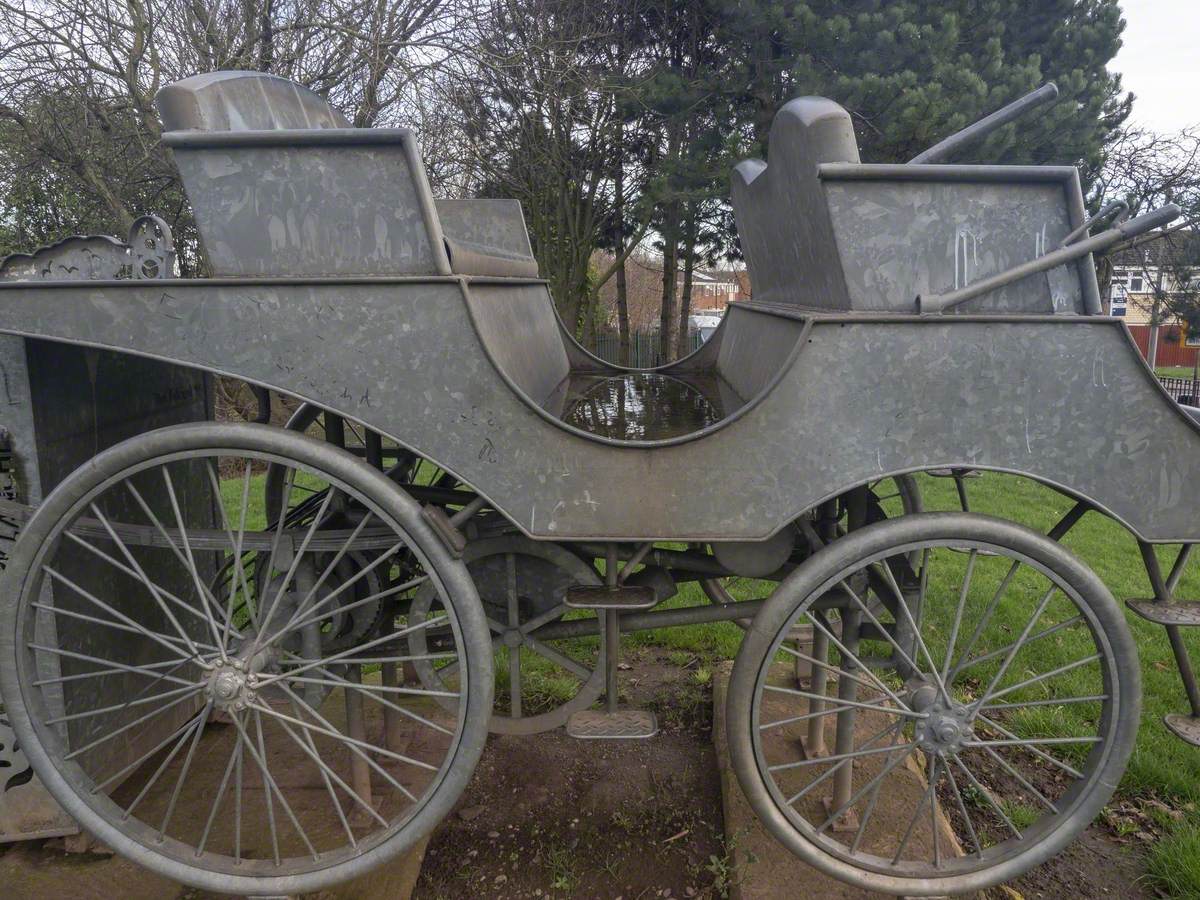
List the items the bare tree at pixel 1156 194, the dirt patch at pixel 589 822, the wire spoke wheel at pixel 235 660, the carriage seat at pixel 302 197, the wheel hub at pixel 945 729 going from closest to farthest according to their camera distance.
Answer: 1. the carriage seat at pixel 302 197
2. the wire spoke wheel at pixel 235 660
3. the wheel hub at pixel 945 729
4. the dirt patch at pixel 589 822
5. the bare tree at pixel 1156 194

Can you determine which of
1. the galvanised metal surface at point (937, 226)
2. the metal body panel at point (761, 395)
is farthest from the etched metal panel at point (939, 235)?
the metal body panel at point (761, 395)

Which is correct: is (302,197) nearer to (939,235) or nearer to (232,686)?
(232,686)

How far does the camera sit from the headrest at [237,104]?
5.99 ft

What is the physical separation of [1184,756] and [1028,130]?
7.59m

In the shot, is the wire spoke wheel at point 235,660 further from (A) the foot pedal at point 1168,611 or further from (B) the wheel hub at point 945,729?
(A) the foot pedal at point 1168,611

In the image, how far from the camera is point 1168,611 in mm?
Answer: 2025

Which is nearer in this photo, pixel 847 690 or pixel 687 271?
pixel 847 690

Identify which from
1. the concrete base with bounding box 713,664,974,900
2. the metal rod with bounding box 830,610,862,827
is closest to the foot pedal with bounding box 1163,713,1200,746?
the concrete base with bounding box 713,664,974,900

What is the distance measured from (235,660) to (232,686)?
6cm

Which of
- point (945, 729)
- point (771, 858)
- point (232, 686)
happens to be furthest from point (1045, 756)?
point (232, 686)

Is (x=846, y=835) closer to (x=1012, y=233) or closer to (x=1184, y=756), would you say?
(x=1184, y=756)

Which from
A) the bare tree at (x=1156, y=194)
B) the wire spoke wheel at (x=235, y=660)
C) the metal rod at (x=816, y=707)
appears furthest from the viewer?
the bare tree at (x=1156, y=194)

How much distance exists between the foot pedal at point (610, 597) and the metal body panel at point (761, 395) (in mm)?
286

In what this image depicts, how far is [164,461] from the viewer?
1.88 meters
